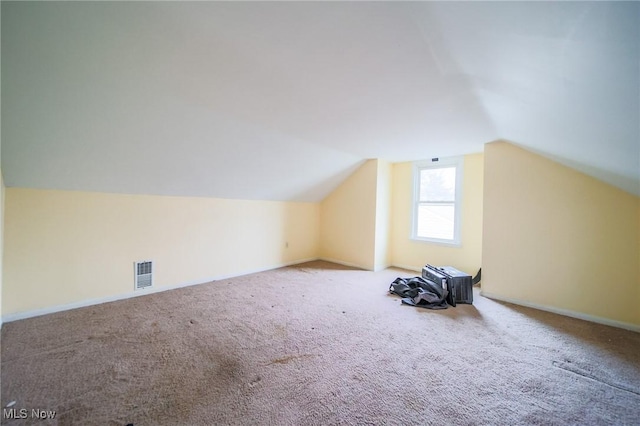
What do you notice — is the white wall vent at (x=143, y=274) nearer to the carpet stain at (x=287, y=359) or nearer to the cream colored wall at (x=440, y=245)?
the carpet stain at (x=287, y=359)

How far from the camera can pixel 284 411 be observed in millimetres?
1373

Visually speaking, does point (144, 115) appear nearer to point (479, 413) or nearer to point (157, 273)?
point (157, 273)

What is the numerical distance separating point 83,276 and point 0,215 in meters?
0.89

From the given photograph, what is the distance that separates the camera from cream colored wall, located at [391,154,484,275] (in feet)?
12.8

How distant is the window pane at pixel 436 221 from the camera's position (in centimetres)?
421

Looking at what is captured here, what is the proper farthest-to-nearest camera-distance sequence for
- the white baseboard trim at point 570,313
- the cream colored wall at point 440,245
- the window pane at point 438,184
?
the window pane at point 438,184
the cream colored wall at point 440,245
the white baseboard trim at point 570,313

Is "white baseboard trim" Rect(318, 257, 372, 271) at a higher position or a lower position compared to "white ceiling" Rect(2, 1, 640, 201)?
lower

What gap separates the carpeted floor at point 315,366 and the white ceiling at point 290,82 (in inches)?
61.5

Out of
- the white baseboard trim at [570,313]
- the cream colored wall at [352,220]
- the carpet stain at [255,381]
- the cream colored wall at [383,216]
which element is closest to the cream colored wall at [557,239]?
the white baseboard trim at [570,313]

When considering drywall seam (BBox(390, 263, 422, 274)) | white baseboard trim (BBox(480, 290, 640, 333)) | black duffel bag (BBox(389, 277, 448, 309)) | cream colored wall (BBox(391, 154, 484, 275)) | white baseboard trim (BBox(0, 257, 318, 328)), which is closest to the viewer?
white baseboard trim (BBox(0, 257, 318, 328))

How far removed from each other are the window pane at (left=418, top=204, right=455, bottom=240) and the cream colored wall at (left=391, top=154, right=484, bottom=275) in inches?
6.8

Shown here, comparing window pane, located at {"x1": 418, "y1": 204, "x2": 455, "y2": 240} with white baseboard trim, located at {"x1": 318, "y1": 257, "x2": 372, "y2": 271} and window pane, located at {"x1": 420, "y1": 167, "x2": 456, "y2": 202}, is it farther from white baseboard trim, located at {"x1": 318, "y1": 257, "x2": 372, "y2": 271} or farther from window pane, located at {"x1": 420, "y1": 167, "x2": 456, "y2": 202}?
white baseboard trim, located at {"x1": 318, "y1": 257, "x2": 372, "y2": 271}

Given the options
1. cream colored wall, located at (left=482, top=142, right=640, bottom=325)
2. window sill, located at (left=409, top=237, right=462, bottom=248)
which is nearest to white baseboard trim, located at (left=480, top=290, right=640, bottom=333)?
cream colored wall, located at (left=482, top=142, right=640, bottom=325)

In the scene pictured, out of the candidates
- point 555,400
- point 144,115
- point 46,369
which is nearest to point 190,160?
point 144,115
